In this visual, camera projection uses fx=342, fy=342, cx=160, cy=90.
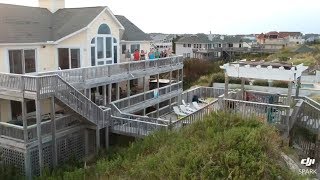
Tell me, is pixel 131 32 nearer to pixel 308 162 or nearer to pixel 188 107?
pixel 188 107

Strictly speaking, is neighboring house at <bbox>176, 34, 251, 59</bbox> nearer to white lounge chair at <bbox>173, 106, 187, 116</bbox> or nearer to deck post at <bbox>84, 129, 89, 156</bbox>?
white lounge chair at <bbox>173, 106, 187, 116</bbox>

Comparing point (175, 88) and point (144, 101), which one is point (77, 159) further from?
point (175, 88)

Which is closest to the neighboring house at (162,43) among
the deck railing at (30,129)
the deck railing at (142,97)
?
the deck railing at (142,97)

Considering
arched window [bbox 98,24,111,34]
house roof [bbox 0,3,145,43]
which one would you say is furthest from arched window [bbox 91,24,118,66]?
house roof [bbox 0,3,145,43]

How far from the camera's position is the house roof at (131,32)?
27.7 m

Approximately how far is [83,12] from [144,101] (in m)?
7.29

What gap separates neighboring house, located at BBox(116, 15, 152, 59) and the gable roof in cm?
496

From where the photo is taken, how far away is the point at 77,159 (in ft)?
59.2

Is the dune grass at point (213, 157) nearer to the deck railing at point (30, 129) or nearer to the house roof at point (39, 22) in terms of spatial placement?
the deck railing at point (30, 129)

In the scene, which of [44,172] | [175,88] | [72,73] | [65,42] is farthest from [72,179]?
[175,88]

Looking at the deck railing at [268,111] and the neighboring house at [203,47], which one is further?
the neighboring house at [203,47]

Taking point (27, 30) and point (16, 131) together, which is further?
point (27, 30)

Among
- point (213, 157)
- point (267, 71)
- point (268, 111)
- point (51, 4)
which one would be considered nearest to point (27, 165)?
point (213, 157)

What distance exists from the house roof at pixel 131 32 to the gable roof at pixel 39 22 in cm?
541
